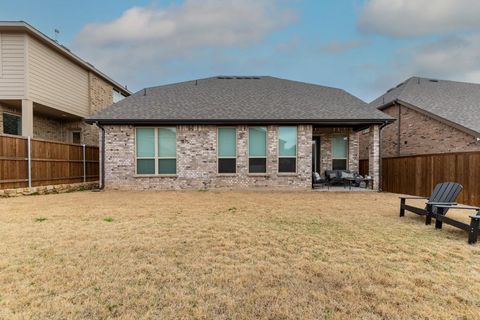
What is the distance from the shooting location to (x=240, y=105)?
13234mm

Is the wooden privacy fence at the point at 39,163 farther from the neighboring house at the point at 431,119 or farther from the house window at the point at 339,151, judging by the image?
the neighboring house at the point at 431,119

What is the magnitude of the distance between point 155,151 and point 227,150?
3.33m

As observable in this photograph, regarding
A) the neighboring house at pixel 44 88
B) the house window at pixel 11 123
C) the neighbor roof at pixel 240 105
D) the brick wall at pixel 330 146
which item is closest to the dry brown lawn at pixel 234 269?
the neighbor roof at pixel 240 105

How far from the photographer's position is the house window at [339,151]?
14.0 meters

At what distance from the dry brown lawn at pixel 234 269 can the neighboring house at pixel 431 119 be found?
929 cm

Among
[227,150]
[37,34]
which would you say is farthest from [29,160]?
[227,150]

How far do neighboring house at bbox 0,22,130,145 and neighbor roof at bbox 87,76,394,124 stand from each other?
3381mm

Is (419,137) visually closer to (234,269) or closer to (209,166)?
(209,166)

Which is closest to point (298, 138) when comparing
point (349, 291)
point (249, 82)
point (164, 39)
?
point (249, 82)

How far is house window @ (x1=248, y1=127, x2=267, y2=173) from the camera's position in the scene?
1231 centimetres

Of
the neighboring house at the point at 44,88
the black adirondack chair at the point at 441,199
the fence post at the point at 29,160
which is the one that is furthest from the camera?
the neighboring house at the point at 44,88

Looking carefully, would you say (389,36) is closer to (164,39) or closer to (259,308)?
(164,39)

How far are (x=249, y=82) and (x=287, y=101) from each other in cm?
378

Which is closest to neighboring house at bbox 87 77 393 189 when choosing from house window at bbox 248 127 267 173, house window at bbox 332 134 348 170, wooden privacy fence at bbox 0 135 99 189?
house window at bbox 248 127 267 173
